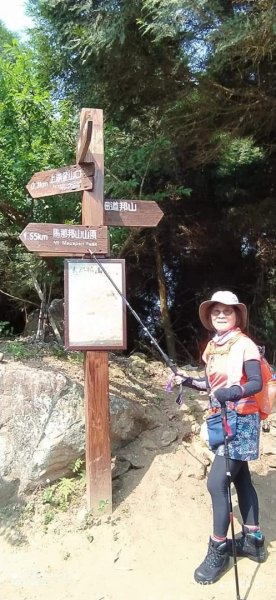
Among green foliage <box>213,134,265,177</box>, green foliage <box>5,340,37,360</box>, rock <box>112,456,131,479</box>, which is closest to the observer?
rock <box>112,456,131,479</box>

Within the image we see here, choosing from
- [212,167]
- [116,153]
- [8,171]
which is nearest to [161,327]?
[212,167]

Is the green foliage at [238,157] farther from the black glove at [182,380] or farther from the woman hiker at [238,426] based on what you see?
the black glove at [182,380]

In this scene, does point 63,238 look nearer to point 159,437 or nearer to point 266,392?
point 266,392

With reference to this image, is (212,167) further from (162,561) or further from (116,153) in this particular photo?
(162,561)

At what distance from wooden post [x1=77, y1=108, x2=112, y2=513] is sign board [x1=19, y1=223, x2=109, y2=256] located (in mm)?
100

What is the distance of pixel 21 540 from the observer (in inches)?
150

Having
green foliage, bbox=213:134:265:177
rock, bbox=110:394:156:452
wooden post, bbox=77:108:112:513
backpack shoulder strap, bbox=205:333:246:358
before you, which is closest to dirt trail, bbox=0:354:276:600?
wooden post, bbox=77:108:112:513

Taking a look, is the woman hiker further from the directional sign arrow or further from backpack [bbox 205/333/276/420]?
the directional sign arrow

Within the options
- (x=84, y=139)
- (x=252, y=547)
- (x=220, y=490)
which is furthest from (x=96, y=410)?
(x=84, y=139)

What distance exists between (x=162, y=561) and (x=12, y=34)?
32.6ft

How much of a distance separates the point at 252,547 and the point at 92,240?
2420 mm

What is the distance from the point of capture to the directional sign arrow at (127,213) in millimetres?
4125

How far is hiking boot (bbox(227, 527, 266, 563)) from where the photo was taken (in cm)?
349

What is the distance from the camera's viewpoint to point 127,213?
4152 millimetres
